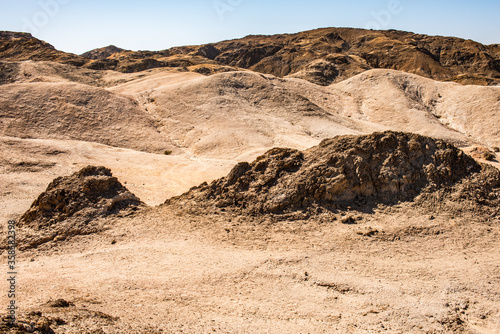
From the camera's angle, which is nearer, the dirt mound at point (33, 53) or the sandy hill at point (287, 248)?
the sandy hill at point (287, 248)

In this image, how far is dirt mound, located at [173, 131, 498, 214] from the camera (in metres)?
10.2

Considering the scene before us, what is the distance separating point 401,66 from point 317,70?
24.6 meters

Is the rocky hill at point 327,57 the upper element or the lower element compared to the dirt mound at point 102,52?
lower

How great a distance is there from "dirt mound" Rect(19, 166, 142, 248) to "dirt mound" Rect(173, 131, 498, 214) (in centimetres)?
192

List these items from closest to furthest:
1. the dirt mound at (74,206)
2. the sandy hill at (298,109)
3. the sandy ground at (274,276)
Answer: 1. the sandy ground at (274,276)
2. the dirt mound at (74,206)
3. the sandy hill at (298,109)

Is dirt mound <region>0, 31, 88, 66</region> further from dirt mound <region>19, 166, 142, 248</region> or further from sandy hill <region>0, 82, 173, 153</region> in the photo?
dirt mound <region>19, 166, 142, 248</region>

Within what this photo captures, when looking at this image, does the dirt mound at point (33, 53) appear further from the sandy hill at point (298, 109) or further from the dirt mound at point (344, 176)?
the dirt mound at point (344, 176)

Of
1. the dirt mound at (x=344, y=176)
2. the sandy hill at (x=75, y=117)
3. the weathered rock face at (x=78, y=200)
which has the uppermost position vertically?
the sandy hill at (x=75, y=117)

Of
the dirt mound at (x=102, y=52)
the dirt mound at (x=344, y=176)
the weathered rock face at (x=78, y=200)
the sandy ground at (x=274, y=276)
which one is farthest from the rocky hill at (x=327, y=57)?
the sandy ground at (x=274, y=276)

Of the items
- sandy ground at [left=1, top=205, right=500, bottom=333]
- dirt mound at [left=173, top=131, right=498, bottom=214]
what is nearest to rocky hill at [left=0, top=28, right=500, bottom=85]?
dirt mound at [left=173, top=131, right=498, bottom=214]

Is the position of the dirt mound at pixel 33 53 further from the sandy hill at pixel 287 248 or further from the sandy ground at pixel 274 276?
the sandy ground at pixel 274 276

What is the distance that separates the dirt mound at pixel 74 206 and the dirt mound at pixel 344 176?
75.7 inches

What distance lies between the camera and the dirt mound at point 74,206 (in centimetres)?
1006

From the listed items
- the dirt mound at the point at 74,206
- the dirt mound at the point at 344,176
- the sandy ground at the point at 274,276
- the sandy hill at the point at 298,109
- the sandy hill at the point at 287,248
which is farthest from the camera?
the sandy hill at the point at 298,109
